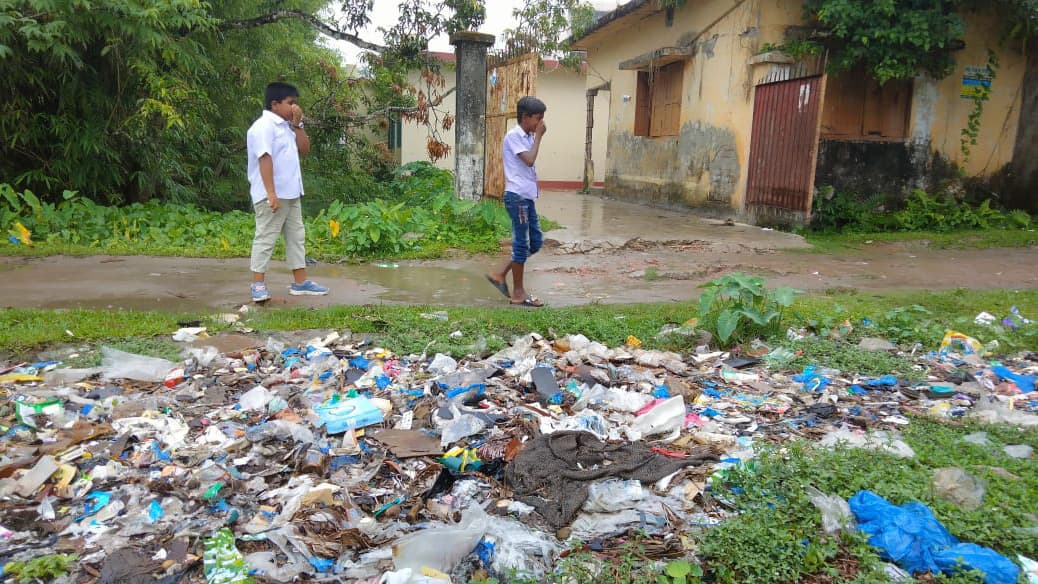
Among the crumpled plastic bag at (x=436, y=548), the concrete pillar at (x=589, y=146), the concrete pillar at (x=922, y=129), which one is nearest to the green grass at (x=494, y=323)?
the crumpled plastic bag at (x=436, y=548)

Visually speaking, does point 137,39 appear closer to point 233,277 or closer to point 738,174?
point 233,277

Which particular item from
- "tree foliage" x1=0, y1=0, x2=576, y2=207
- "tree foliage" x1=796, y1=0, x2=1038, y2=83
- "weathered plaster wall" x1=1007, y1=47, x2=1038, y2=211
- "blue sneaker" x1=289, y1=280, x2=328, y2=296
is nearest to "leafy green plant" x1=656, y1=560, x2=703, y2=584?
"blue sneaker" x1=289, y1=280, x2=328, y2=296

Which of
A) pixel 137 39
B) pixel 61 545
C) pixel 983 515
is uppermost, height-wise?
pixel 137 39

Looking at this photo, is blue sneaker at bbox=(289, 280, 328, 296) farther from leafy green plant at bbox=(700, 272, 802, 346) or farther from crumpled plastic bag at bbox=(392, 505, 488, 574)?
crumpled plastic bag at bbox=(392, 505, 488, 574)

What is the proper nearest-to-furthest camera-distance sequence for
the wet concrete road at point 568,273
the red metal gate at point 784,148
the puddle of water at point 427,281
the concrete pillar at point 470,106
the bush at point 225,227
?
the wet concrete road at point 568,273, the puddle of water at point 427,281, the bush at point 225,227, the concrete pillar at point 470,106, the red metal gate at point 784,148

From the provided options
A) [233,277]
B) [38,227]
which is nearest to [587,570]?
[233,277]

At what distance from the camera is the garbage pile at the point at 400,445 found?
247 centimetres

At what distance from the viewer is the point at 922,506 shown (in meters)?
2.51

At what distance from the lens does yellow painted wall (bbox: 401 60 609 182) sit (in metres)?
21.0

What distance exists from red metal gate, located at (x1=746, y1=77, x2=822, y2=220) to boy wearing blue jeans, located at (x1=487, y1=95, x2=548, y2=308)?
571 cm

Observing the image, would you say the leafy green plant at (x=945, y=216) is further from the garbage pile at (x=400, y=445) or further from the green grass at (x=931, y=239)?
the garbage pile at (x=400, y=445)

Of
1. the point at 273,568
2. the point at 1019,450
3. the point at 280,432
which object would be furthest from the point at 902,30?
the point at 273,568

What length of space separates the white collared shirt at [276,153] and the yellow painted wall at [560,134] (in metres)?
15.6

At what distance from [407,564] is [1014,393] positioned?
3431 mm
